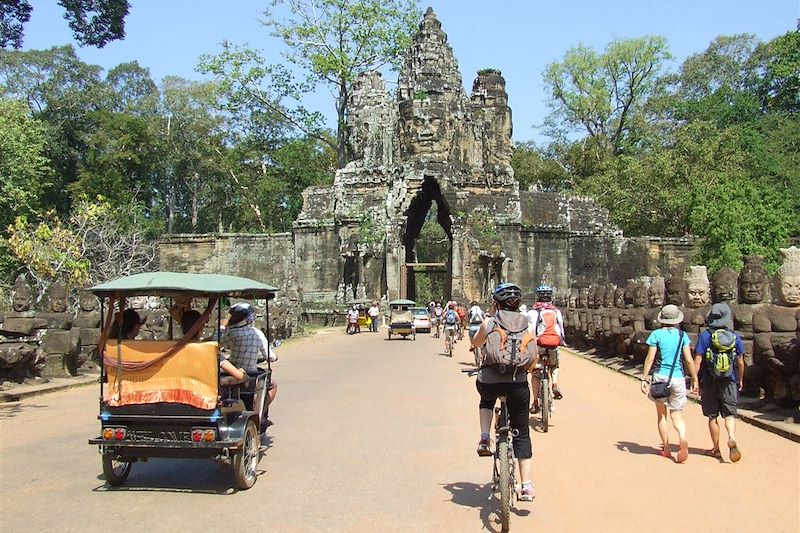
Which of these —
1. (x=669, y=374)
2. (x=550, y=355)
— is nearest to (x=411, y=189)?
(x=550, y=355)

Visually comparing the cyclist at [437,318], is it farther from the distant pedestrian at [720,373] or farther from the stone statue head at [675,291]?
the distant pedestrian at [720,373]

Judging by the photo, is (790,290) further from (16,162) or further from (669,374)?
(16,162)

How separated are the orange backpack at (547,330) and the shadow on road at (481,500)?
343 centimetres

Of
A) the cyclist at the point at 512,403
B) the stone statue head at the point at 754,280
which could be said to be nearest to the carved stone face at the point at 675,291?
the stone statue head at the point at 754,280

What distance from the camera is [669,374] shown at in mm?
7738

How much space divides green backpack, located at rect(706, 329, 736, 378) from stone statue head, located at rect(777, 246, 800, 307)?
2539mm

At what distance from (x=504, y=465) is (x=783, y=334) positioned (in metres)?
5.27

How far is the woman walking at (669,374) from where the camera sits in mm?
7695

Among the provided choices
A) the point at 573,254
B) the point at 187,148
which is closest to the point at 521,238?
the point at 573,254

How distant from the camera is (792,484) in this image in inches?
260

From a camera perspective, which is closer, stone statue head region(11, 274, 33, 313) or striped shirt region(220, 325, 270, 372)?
striped shirt region(220, 325, 270, 372)

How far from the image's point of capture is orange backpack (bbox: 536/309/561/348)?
9.87 meters

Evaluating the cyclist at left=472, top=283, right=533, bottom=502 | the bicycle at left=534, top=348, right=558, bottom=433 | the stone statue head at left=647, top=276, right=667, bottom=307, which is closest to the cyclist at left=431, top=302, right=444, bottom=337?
the stone statue head at left=647, top=276, right=667, bottom=307

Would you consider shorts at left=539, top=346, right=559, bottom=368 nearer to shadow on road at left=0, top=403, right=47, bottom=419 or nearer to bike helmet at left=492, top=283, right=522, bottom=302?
bike helmet at left=492, top=283, right=522, bottom=302
